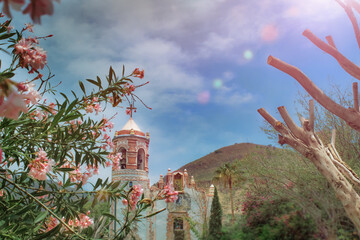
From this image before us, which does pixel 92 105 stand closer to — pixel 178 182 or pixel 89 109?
pixel 89 109

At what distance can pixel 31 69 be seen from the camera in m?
2.49

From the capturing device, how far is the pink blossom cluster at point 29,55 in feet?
7.75

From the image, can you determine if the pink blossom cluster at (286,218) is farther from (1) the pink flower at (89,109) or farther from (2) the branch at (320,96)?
(1) the pink flower at (89,109)

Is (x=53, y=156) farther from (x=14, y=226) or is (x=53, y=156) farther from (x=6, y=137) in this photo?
(x=14, y=226)

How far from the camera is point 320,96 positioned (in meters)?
5.04

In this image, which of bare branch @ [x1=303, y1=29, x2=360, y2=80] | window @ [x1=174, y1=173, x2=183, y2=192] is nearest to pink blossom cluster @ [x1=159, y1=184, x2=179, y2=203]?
bare branch @ [x1=303, y1=29, x2=360, y2=80]

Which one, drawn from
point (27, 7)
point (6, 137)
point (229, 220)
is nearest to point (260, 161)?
point (229, 220)

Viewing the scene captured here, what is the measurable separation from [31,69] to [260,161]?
45.1ft

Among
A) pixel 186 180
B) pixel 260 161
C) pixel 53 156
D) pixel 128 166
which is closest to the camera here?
pixel 53 156

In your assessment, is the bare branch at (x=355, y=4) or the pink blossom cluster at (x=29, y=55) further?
the bare branch at (x=355, y=4)

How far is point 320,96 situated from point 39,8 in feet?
16.7

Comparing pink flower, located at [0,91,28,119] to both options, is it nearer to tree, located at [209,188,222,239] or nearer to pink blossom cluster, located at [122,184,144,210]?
pink blossom cluster, located at [122,184,144,210]

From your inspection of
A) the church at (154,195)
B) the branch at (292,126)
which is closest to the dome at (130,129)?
the church at (154,195)

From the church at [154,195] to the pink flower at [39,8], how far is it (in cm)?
2049
